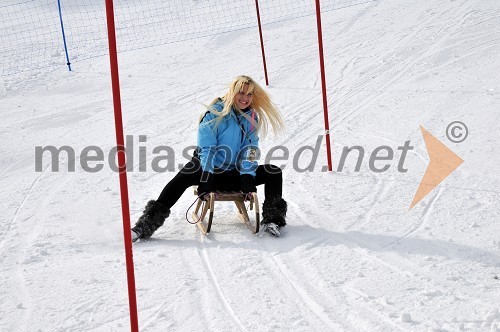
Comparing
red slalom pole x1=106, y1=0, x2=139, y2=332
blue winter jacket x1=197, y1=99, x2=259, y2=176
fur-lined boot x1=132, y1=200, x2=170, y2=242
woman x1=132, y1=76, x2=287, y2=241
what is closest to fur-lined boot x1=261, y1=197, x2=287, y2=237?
woman x1=132, y1=76, x2=287, y2=241

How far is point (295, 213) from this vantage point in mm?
5535

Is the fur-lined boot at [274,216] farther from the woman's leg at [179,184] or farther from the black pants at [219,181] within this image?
the woman's leg at [179,184]

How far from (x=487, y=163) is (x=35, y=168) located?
491 cm

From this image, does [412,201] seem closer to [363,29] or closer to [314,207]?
[314,207]

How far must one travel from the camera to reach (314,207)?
18.5 feet

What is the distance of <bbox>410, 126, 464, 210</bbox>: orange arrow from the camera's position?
5859 mm

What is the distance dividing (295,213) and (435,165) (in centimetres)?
178

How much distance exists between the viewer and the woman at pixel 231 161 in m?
5.11

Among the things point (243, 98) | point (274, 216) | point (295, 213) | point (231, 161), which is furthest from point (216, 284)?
point (243, 98)

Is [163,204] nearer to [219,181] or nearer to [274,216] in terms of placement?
[219,181]

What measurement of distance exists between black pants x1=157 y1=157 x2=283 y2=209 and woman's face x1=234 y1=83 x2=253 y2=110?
530 mm

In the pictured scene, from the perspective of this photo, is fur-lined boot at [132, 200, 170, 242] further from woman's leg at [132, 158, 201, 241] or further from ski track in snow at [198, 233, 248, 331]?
ski track in snow at [198, 233, 248, 331]

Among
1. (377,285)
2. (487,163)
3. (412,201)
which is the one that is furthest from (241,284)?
(487,163)

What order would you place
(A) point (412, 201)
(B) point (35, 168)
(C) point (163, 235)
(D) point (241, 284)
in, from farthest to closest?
(B) point (35, 168) < (A) point (412, 201) < (C) point (163, 235) < (D) point (241, 284)
